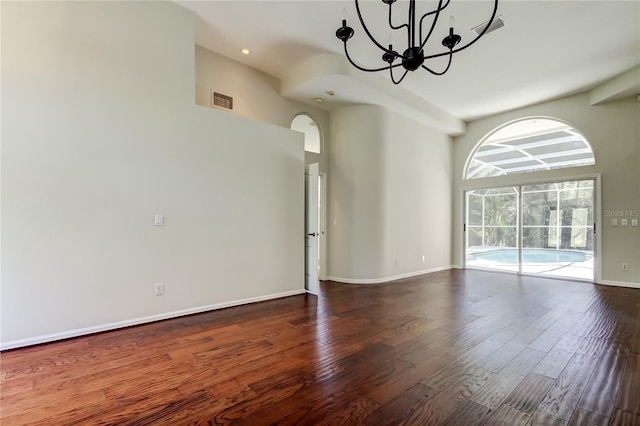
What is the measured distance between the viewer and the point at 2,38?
249 centimetres

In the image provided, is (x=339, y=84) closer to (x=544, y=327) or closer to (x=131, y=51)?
(x=131, y=51)

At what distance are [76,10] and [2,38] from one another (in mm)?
682

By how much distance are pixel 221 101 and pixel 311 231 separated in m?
2.40

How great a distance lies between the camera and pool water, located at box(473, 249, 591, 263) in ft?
18.5

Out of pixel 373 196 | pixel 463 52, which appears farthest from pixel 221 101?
pixel 463 52

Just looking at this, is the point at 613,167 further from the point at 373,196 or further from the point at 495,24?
the point at 373,196

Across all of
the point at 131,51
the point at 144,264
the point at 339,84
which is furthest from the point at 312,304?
the point at 131,51

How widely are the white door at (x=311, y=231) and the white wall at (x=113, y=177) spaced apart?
0.87 meters

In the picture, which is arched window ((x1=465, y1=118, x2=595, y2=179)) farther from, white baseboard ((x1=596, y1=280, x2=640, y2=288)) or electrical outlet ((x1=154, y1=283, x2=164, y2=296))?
electrical outlet ((x1=154, y1=283, x2=164, y2=296))

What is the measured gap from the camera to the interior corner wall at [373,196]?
5.39 m

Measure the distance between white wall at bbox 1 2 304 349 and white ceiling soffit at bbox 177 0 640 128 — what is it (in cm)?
94

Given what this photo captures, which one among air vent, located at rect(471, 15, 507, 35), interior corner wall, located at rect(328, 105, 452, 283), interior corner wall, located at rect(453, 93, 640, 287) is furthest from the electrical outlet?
interior corner wall, located at rect(453, 93, 640, 287)

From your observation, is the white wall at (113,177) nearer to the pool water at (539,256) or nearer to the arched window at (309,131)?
the arched window at (309,131)

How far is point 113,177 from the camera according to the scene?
2.96 meters
